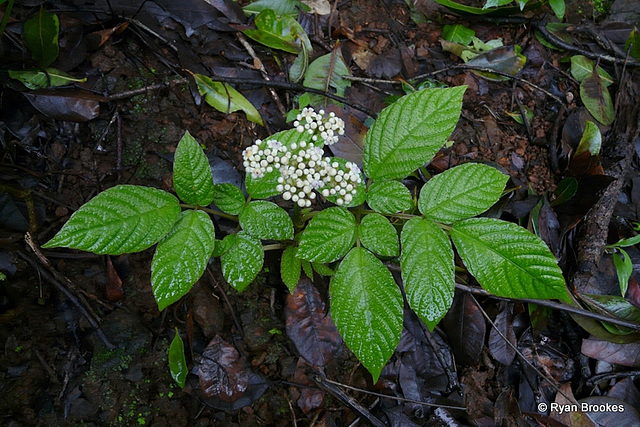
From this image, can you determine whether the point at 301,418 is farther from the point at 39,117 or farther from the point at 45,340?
the point at 39,117

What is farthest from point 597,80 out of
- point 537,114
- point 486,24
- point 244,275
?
point 244,275

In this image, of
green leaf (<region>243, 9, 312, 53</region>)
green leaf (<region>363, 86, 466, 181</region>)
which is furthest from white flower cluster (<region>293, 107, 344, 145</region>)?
green leaf (<region>243, 9, 312, 53</region>)

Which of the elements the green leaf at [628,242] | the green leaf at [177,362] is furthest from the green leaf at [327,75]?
the green leaf at [628,242]

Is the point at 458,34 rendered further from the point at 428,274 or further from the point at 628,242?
the point at 428,274

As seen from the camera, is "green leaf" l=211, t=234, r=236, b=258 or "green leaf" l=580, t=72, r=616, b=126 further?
"green leaf" l=580, t=72, r=616, b=126

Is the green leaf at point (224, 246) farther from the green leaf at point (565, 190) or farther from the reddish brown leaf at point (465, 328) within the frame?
the green leaf at point (565, 190)

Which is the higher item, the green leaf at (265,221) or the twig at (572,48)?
the twig at (572,48)

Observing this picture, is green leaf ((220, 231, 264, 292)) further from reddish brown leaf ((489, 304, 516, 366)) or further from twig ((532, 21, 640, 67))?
twig ((532, 21, 640, 67))
